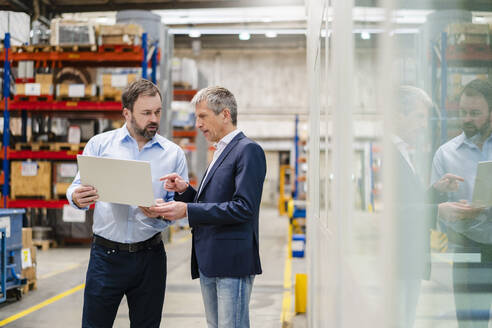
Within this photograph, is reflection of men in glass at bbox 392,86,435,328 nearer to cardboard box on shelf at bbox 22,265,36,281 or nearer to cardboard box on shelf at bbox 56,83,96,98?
cardboard box on shelf at bbox 22,265,36,281

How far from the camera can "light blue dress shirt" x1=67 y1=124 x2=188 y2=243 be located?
9.46 ft

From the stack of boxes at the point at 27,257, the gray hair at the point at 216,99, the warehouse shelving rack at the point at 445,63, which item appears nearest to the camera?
the warehouse shelving rack at the point at 445,63

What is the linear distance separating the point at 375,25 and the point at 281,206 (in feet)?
58.4

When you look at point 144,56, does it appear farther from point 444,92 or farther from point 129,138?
point 444,92

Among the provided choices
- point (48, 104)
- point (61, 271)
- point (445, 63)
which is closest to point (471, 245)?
point (445, 63)

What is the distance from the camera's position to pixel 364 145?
132 cm

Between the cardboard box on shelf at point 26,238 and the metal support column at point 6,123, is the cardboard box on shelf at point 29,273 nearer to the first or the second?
the cardboard box on shelf at point 26,238

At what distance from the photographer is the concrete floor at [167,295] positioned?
5.49 meters

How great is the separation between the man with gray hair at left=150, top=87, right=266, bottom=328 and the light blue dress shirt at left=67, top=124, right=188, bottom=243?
24 cm

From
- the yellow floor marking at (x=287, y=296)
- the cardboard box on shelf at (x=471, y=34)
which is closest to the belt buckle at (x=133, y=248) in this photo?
the cardboard box on shelf at (x=471, y=34)

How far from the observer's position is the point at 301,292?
18.5ft

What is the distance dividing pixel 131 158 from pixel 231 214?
2.77 feet

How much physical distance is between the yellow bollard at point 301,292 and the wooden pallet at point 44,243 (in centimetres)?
639

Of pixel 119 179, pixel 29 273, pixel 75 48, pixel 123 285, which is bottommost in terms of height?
pixel 29 273
